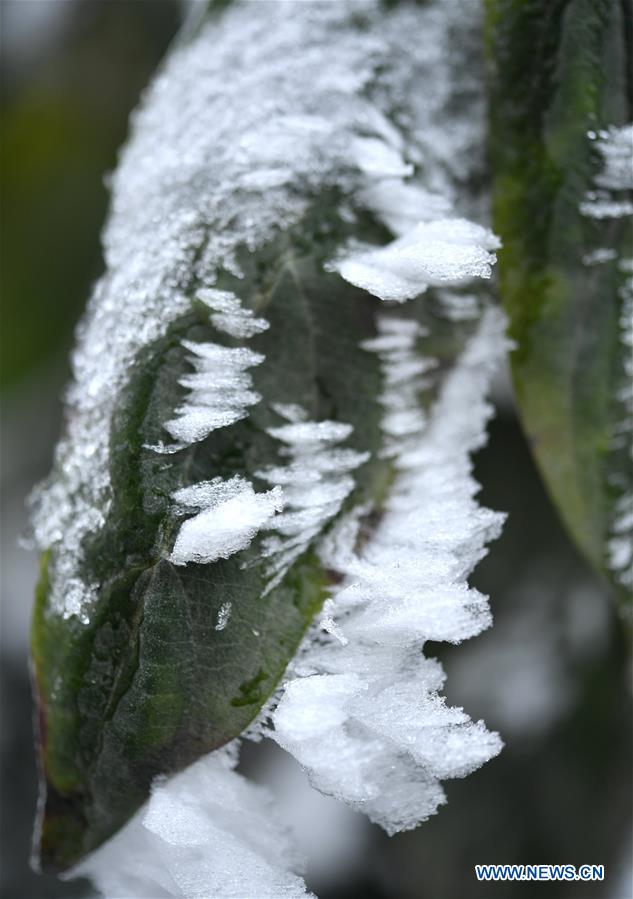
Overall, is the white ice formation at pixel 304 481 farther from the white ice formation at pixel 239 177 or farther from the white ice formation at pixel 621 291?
the white ice formation at pixel 621 291

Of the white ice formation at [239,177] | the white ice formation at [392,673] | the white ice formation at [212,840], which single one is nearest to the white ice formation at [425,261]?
the white ice formation at [239,177]

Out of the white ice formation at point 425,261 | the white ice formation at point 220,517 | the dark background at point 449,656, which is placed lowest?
the dark background at point 449,656

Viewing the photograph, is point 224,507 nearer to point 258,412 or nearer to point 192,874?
point 258,412

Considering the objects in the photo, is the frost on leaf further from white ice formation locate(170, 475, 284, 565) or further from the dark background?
the dark background

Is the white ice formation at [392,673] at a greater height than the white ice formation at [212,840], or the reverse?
the white ice formation at [392,673]

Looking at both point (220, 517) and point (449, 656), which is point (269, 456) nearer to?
point (220, 517)

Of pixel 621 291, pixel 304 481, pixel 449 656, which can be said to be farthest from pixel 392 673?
pixel 449 656
